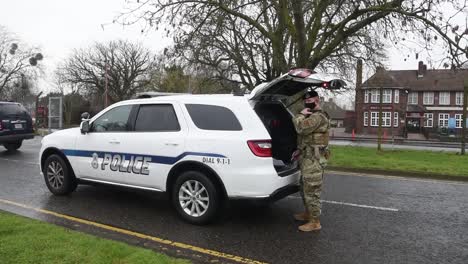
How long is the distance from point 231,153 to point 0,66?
5778 centimetres

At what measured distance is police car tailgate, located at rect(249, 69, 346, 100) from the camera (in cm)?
536

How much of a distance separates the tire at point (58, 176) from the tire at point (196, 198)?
2361 millimetres

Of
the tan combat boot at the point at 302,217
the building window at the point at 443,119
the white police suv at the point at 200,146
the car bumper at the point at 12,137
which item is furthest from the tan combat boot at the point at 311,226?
the building window at the point at 443,119

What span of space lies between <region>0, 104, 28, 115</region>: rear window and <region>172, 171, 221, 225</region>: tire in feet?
36.1

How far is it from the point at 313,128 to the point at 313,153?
0.34m

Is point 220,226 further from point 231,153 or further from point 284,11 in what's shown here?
point 284,11

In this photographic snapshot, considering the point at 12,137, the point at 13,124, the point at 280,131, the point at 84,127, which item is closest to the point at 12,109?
the point at 13,124

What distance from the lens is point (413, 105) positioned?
61.7m

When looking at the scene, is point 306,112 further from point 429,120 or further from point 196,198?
point 429,120

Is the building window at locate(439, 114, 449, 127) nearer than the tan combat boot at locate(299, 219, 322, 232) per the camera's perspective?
No

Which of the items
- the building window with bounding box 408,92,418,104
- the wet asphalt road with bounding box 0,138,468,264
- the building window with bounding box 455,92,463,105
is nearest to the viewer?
the wet asphalt road with bounding box 0,138,468,264

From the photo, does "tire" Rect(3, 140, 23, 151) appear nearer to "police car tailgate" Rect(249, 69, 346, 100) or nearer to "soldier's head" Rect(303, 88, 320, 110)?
"police car tailgate" Rect(249, 69, 346, 100)

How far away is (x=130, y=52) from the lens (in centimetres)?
5966

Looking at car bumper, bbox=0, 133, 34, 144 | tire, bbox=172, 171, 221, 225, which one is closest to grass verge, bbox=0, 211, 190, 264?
tire, bbox=172, 171, 221, 225
